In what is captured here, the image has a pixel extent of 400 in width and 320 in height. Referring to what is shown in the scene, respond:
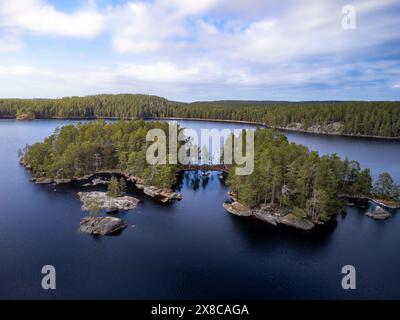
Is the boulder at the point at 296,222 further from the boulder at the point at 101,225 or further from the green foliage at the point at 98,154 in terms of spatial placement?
the green foliage at the point at 98,154

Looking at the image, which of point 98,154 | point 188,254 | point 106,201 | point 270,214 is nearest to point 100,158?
point 98,154

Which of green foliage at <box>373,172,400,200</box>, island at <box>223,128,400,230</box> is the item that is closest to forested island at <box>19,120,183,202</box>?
island at <box>223,128,400,230</box>

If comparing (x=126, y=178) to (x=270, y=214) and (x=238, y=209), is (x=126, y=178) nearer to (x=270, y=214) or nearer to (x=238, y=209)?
(x=238, y=209)

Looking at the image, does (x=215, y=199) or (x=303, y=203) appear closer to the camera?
(x=303, y=203)

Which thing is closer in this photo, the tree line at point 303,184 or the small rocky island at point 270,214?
the small rocky island at point 270,214

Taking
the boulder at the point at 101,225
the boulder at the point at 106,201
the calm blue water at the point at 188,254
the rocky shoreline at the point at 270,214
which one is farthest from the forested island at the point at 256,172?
the boulder at the point at 101,225
